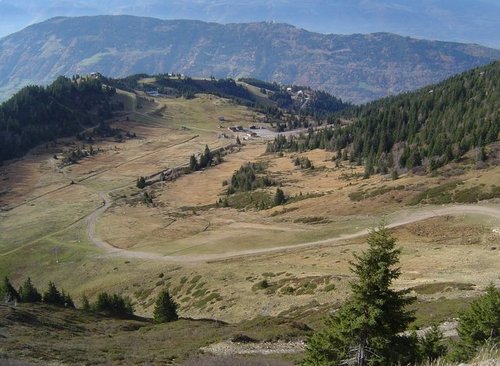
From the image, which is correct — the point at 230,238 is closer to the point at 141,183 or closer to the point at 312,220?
the point at 312,220

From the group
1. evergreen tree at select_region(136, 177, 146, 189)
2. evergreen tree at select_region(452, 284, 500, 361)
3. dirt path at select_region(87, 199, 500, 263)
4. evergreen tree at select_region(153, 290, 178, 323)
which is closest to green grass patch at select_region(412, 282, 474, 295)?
evergreen tree at select_region(452, 284, 500, 361)

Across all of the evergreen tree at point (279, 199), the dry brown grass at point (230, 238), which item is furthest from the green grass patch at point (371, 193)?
the evergreen tree at point (279, 199)

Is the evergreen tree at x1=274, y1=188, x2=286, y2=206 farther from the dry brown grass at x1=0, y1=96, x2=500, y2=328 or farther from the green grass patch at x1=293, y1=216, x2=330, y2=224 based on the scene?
the green grass patch at x1=293, y1=216, x2=330, y2=224

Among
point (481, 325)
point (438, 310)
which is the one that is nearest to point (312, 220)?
point (438, 310)

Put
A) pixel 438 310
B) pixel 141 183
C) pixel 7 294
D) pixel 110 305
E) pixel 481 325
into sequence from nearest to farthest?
pixel 481 325, pixel 438 310, pixel 110 305, pixel 7 294, pixel 141 183

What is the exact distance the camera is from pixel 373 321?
17.5m

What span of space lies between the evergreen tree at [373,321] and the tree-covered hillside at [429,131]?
94.2m

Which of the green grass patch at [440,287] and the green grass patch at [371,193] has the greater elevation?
the green grass patch at [371,193]

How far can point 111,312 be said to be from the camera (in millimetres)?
55156

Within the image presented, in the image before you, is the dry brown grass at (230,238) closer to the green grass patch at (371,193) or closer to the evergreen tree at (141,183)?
the green grass patch at (371,193)

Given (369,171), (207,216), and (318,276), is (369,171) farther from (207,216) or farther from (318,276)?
(318,276)

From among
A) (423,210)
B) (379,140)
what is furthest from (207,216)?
(379,140)

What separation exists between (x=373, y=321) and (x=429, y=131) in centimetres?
14709

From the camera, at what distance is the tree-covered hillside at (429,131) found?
118m
